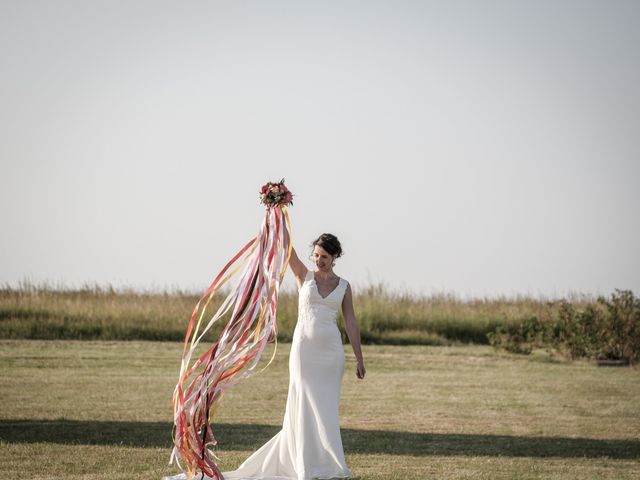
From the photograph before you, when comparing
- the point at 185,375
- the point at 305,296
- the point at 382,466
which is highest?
the point at 305,296

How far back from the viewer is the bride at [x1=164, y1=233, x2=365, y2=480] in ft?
26.0

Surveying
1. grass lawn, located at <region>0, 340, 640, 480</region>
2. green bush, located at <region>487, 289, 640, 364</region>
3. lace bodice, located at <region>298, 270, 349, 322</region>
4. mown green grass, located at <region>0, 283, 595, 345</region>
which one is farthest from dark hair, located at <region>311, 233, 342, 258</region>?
mown green grass, located at <region>0, 283, 595, 345</region>

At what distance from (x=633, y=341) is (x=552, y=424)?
9592 mm

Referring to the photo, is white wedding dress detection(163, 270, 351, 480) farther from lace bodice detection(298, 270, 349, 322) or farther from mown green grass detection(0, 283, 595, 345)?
mown green grass detection(0, 283, 595, 345)

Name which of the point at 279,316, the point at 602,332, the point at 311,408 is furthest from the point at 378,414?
the point at 279,316

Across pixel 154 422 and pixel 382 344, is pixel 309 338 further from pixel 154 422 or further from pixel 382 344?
pixel 382 344

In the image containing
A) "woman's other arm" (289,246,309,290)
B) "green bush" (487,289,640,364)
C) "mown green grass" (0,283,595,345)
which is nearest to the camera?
"woman's other arm" (289,246,309,290)

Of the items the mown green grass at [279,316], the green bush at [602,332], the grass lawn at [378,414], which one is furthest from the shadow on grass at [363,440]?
the mown green grass at [279,316]

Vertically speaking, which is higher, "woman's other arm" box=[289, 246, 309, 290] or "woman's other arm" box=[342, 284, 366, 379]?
"woman's other arm" box=[289, 246, 309, 290]

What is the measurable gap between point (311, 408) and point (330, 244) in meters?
1.40

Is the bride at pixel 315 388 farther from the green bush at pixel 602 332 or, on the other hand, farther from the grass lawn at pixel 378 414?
the green bush at pixel 602 332

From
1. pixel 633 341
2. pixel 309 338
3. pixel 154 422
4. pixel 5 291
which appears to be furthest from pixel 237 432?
pixel 5 291

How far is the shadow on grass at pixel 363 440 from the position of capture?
10680mm

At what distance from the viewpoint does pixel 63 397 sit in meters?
15.1
